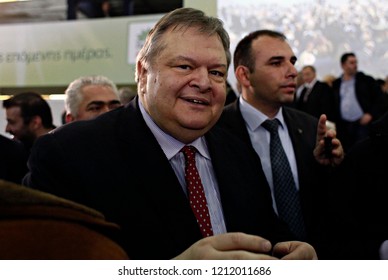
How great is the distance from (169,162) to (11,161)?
3.23ft

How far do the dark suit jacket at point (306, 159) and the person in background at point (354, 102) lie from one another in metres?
2.32

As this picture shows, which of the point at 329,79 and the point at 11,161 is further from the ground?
the point at 329,79

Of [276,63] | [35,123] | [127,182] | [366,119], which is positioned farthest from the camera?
[366,119]

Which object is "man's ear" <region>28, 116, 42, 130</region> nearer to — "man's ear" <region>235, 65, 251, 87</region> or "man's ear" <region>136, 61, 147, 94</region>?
"man's ear" <region>235, 65, 251, 87</region>

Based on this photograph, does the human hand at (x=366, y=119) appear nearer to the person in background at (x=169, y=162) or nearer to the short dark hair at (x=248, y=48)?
the short dark hair at (x=248, y=48)

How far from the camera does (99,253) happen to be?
1.70 ft

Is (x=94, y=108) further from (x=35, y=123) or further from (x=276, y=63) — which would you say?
(x=276, y=63)

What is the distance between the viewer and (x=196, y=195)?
113cm

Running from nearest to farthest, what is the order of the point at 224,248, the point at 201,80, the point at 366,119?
the point at 224,248, the point at 201,80, the point at 366,119

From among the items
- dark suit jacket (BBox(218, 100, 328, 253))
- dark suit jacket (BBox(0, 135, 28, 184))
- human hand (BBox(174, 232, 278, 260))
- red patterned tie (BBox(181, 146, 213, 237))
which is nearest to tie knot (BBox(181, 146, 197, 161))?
red patterned tie (BBox(181, 146, 213, 237))

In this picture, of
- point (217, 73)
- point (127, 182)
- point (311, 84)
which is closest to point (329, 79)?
point (311, 84)

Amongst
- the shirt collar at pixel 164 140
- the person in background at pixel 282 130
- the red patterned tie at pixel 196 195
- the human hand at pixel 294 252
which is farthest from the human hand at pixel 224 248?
the person in background at pixel 282 130
